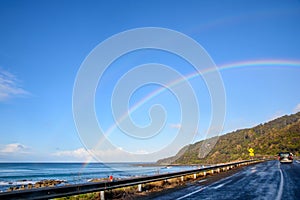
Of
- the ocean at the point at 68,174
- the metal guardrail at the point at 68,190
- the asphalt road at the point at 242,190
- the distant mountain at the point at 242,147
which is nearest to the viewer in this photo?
the metal guardrail at the point at 68,190

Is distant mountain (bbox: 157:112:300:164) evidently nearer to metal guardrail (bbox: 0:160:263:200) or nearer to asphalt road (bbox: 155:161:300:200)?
asphalt road (bbox: 155:161:300:200)

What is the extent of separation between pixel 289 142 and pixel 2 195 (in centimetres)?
14932

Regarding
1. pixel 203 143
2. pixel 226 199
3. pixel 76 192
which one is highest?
pixel 203 143

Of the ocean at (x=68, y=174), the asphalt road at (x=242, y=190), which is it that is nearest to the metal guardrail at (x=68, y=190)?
the asphalt road at (x=242, y=190)

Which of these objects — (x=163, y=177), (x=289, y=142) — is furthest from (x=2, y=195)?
(x=289, y=142)

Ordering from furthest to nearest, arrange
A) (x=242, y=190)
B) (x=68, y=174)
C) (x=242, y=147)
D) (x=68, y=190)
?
(x=242, y=147) < (x=68, y=174) < (x=242, y=190) < (x=68, y=190)

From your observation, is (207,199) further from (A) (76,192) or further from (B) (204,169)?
(B) (204,169)

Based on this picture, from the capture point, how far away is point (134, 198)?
42.6ft

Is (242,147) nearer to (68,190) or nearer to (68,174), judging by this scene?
(68,174)

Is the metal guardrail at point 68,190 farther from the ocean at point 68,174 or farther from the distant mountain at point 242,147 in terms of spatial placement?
the distant mountain at point 242,147

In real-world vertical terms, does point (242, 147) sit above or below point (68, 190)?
above

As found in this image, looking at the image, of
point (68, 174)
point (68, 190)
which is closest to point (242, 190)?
point (68, 190)

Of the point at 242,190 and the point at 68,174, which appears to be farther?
the point at 68,174

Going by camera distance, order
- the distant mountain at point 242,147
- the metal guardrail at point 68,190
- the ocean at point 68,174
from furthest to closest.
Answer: the distant mountain at point 242,147
the ocean at point 68,174
the metal guardrail at point 68,190
